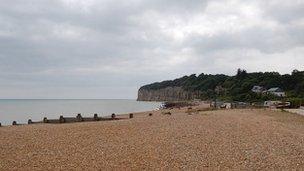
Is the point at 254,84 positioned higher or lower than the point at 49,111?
higher

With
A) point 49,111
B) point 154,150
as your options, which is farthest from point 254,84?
point 154,150

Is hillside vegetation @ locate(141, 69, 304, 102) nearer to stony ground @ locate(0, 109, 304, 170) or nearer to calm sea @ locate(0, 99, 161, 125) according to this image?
calm sea @ locate(0, 99, 161, 125)

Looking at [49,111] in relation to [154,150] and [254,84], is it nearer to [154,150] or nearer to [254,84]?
[254,84]

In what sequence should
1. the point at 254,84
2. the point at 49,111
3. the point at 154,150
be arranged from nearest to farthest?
the point at 154,150 < the point at 49,111 < the point at 254,84

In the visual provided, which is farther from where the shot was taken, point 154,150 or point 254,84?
point 254,84

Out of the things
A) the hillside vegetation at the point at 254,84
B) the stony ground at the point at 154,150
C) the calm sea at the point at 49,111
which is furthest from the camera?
the hillside vegetation at the point at 254,84

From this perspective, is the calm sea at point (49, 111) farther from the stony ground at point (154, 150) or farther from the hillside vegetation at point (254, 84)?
the stony ground at point (154, 150)

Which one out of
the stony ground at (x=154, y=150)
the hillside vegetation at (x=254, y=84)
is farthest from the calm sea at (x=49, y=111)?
the stony ground at (x=154, y=150)

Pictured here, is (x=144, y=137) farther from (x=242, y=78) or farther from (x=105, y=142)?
(x=242, y=78)

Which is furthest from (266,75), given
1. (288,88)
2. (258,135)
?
(258,135)

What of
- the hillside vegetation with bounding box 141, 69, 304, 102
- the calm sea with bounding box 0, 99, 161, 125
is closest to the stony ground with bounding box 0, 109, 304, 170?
the calm sea with bounding box 0, 99, 161, 125

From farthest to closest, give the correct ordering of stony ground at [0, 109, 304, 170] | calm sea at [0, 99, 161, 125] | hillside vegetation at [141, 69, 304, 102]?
1. hillside vegetation at [141, 69, 304, 102]
2. calm sea at [0, 99, 161, 125]
3. stony ground at [0, 109, 304, 170]

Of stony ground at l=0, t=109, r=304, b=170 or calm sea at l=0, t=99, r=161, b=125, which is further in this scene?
calm sea at l=0, t=99, r=161, b=125

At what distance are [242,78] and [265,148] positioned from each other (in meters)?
132
